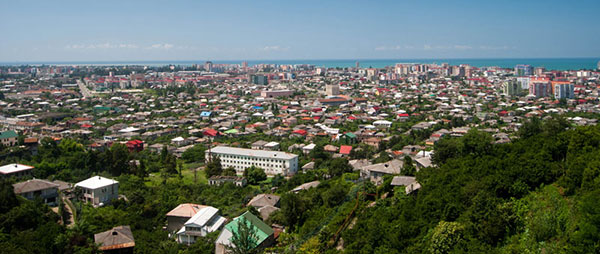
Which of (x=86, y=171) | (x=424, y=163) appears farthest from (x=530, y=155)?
(x=86, y=171)

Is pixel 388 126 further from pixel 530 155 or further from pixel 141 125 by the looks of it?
pixel 530 155

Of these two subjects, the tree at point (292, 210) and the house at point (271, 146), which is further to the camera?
the house at point (271, 146)

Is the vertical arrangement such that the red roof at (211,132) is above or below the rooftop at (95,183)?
above

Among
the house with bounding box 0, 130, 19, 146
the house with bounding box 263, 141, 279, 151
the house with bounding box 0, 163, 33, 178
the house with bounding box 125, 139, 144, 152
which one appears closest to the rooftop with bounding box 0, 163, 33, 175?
the house with bounding box 0, 163, 33, 178

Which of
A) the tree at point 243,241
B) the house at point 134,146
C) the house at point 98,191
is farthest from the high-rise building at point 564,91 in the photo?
the tree at point 243,241

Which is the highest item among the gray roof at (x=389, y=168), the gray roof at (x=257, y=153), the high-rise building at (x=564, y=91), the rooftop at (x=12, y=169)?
the high-rise building at (x=564, y=91)

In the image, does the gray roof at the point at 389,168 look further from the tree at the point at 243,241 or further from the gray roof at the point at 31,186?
the gray roof at the point at 31,186
